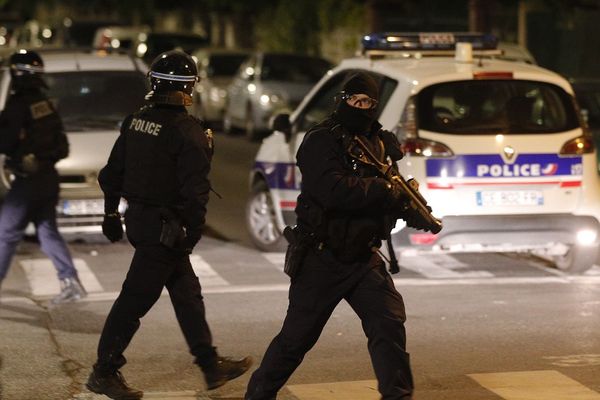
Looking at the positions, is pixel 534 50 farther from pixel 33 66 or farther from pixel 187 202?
pixel 187 202

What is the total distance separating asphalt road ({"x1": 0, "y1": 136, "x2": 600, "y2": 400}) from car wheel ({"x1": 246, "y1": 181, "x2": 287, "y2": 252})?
130 millimetres

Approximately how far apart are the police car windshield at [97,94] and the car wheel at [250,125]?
1074 centimetres

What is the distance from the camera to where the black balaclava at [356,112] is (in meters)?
6.60

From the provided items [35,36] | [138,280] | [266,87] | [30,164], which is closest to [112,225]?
[138,280]

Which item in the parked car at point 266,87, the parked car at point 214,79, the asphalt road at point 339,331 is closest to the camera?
the asphalt road at point 339,331

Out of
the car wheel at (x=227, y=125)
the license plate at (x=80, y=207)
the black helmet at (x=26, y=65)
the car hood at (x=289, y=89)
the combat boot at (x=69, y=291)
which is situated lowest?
the car wheel at (x=227, y=125)

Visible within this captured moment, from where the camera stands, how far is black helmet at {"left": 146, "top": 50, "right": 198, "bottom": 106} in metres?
7.39

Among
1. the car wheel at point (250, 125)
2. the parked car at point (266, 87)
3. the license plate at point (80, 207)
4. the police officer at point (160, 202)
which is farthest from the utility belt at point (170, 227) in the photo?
the car wheel at point (250, 125)

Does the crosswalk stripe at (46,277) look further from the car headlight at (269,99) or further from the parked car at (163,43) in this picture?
the parked car at (163,43)

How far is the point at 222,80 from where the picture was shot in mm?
27766

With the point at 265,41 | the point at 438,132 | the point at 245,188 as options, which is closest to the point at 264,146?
the point at 438,132

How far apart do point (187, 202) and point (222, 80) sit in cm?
2063

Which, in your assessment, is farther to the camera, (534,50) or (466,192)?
(534,50)

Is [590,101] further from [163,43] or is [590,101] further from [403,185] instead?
[163,43]
